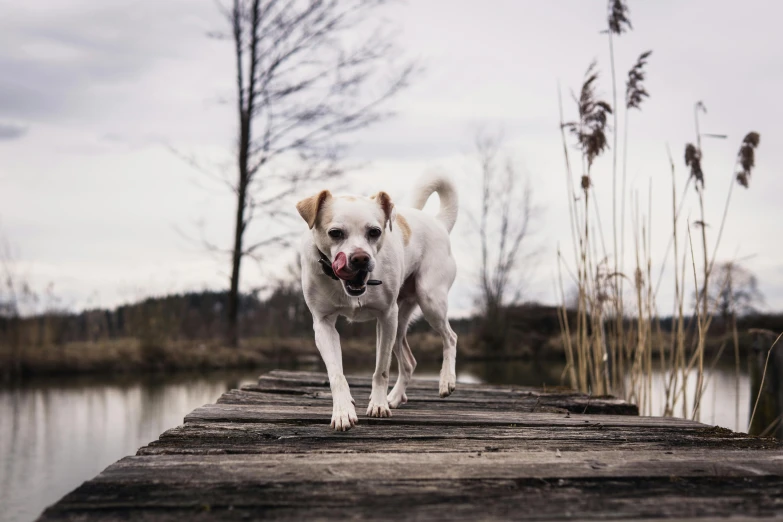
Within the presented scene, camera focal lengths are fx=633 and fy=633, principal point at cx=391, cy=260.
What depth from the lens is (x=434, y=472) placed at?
1.93m

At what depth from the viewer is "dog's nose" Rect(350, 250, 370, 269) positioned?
2504 mm

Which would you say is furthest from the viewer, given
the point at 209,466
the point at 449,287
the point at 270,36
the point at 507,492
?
the point at 270,36

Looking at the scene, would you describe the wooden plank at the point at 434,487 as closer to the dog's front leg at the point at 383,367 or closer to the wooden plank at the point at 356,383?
the dog's front leg at the point at 383,367

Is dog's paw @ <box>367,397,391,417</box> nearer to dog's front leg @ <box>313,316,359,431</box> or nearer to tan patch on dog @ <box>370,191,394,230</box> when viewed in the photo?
dog's front leg @ <box>313,316,359,431</box>

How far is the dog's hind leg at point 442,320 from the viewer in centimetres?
347

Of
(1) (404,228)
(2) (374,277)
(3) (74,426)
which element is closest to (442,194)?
(1) (404,228)

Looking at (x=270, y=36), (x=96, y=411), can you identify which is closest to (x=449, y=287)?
(x=96, y=411)

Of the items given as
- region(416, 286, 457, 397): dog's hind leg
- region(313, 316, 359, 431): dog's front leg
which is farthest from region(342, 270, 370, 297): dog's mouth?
region(416, 286, 457, 397): dog's hind leg

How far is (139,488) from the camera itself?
1751mm

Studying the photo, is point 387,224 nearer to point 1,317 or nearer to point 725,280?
point 725,280

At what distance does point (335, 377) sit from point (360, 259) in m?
0.58

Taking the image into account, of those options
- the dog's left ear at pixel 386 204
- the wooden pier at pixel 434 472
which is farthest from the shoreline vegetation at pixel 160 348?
the dog's left ear at pixel 386 204

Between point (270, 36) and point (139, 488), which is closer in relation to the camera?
point (139, 488)

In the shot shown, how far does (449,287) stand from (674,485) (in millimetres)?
2039
